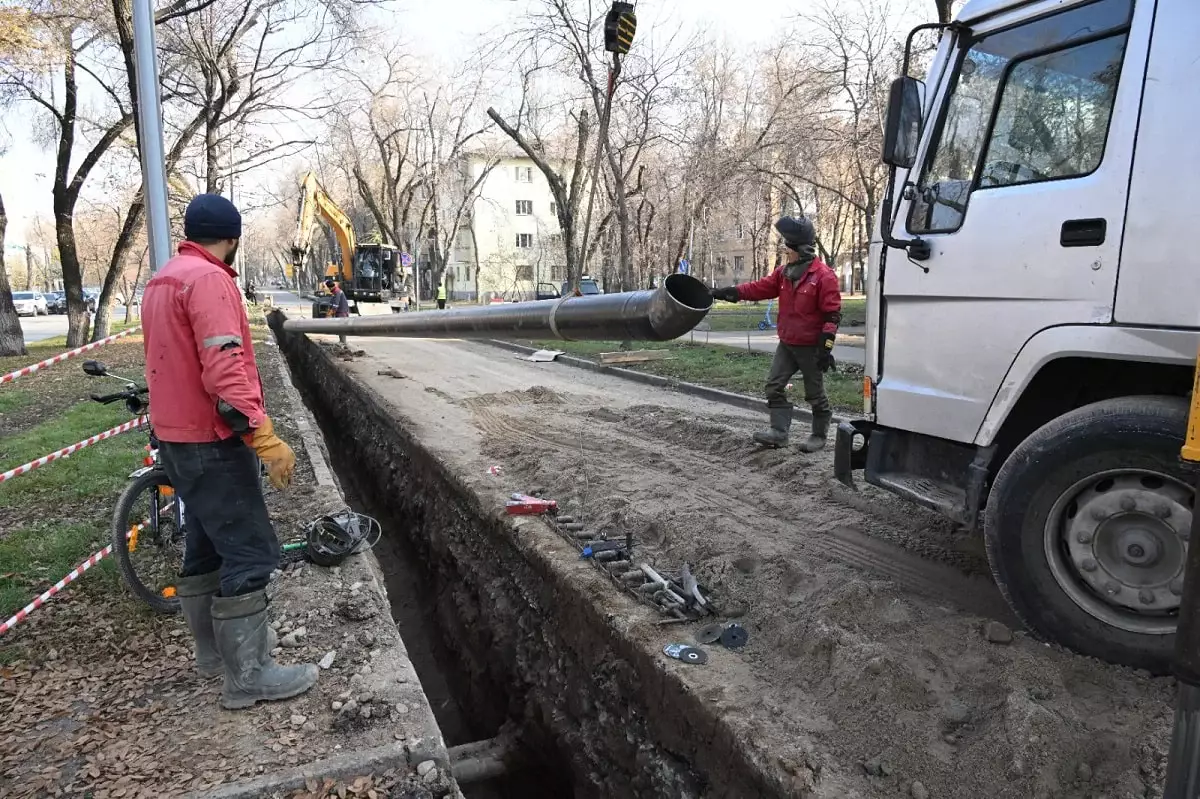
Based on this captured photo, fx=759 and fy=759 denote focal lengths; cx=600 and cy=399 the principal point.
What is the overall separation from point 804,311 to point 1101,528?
3.43m

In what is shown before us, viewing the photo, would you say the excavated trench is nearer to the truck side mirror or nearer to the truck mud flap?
the truck mud flap

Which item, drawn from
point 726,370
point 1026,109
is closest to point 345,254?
point 726,370

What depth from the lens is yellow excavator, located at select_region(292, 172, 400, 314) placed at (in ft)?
68.5

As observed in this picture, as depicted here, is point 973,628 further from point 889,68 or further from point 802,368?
point 889,68

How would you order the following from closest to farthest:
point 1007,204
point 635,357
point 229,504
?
point 229,504 → point 1007,204 → point 635,357

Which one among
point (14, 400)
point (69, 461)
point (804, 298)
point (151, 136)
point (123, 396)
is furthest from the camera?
point (14, 400)

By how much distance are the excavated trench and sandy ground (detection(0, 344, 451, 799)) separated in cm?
98

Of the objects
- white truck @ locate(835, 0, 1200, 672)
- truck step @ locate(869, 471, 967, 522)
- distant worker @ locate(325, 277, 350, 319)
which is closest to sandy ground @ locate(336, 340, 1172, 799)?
white truck @ locate(835, 0, 1200, 672)

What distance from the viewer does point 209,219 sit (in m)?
3.05

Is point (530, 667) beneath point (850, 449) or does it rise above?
beneath

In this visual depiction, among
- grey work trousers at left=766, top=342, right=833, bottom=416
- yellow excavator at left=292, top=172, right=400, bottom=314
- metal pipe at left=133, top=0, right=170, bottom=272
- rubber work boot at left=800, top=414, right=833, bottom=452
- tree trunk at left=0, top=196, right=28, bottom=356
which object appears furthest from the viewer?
yellow excavator at left=292, top=172, right=400, bottom=314

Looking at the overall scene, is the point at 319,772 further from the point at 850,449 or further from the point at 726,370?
the point at 726,370

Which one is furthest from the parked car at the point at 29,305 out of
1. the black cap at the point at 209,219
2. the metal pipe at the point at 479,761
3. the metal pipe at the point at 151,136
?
the black cap at the point at 209,219

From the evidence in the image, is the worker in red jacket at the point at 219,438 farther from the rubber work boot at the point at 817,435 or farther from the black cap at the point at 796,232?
the rubber work boot at the point at 817,435
